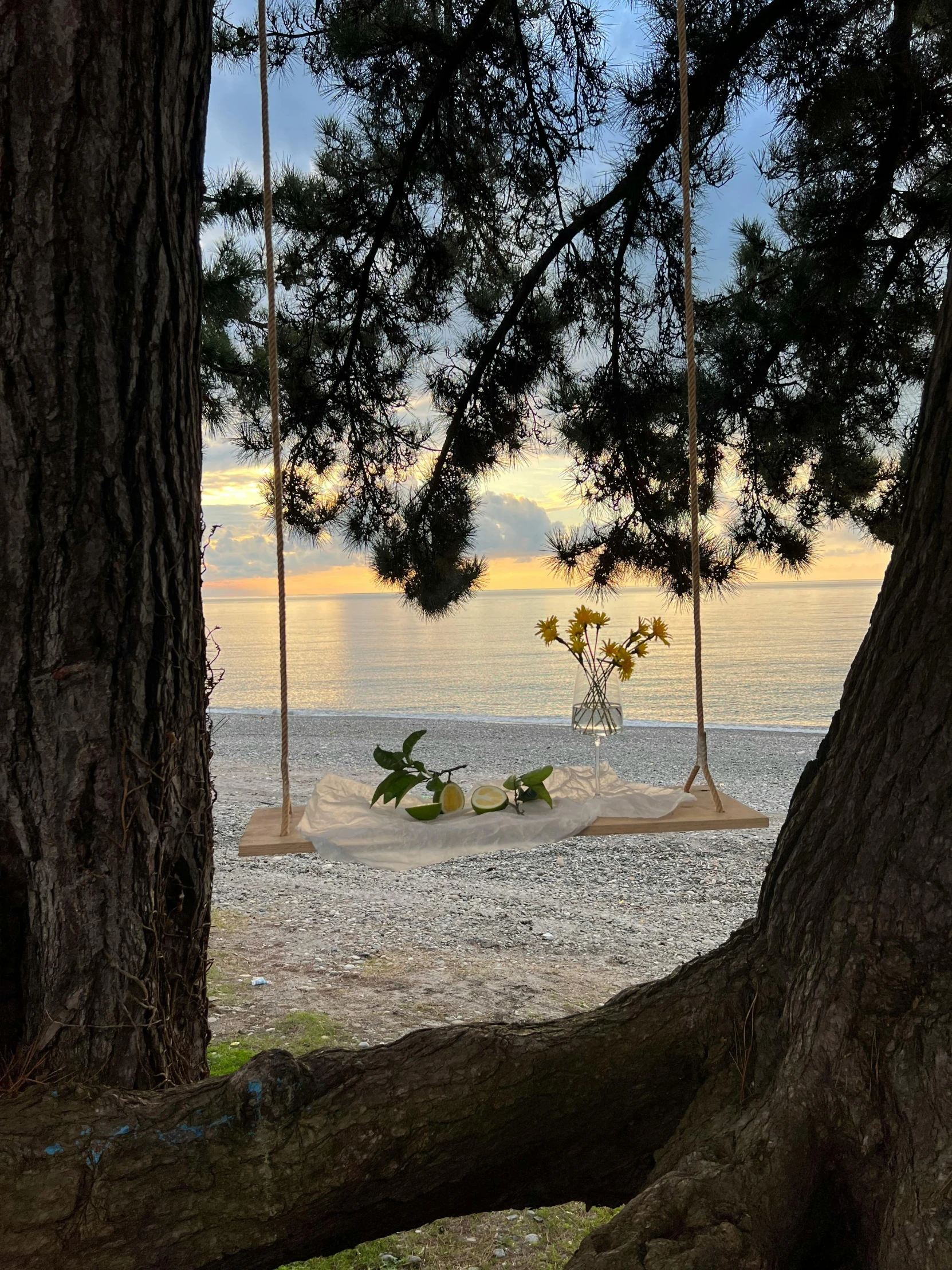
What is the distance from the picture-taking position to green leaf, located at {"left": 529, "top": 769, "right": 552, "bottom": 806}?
6.88 feet

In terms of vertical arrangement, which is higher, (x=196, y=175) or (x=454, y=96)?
(x=454, y=96)

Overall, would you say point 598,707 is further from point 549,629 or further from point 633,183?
point 633,183

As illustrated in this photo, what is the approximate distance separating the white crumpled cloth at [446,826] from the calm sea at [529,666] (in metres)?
1.37

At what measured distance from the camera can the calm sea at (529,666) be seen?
40.3ft

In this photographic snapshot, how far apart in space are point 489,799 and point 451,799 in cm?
8

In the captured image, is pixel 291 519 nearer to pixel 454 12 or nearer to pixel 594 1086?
pixel 454 12

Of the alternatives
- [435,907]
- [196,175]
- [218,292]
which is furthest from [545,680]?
[196,175]

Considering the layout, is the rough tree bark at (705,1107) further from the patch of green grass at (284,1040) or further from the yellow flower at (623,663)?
the patch of green grass at (284,1040)

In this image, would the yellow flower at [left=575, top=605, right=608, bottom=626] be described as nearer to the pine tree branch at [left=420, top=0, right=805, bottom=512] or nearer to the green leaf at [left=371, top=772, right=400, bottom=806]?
the green leaf at [left=371, top=772, right=400, bottom=806]

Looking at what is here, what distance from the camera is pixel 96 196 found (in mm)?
1235

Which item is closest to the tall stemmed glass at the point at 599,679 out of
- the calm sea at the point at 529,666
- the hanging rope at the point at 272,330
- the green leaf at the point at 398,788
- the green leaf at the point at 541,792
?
the green leaf at the point at 541,792

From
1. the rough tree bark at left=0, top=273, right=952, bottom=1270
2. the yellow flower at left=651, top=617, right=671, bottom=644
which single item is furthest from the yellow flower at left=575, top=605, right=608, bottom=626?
the rough tree bark at left=0, top=273, right=952, bottom=1270

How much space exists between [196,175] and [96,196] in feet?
0.56

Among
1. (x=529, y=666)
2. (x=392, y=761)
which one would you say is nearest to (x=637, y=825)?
(x=392, y=761)
